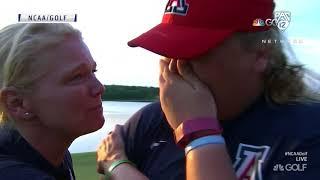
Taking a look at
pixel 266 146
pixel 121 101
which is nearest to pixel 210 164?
pixel 266 146

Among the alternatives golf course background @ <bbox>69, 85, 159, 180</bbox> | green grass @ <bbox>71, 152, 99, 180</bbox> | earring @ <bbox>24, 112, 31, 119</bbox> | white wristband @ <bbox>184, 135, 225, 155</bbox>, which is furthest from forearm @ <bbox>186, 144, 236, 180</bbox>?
green grass @ <bbox>71, 152, 99, 180</bbox>

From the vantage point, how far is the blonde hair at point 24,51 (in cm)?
129

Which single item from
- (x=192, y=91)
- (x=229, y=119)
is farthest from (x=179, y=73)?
(x=229, y=119)

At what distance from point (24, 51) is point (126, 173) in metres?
0.41

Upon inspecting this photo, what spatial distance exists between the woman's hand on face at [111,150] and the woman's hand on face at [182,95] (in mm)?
243

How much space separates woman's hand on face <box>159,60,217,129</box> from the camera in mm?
1222

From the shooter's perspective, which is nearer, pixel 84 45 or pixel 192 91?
pixel 192 91

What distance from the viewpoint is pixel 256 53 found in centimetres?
128

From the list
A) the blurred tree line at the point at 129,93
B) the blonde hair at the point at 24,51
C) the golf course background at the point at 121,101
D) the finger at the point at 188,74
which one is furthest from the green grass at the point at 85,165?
the finger at the point at 188,74

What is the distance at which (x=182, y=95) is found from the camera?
1.24 meters

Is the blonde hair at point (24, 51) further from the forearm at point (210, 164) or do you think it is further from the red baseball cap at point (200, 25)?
the forearm at point (210, 164)

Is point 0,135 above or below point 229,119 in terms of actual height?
below

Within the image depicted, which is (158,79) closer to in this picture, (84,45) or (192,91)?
(192,91)

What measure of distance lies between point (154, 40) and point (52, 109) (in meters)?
0.32
